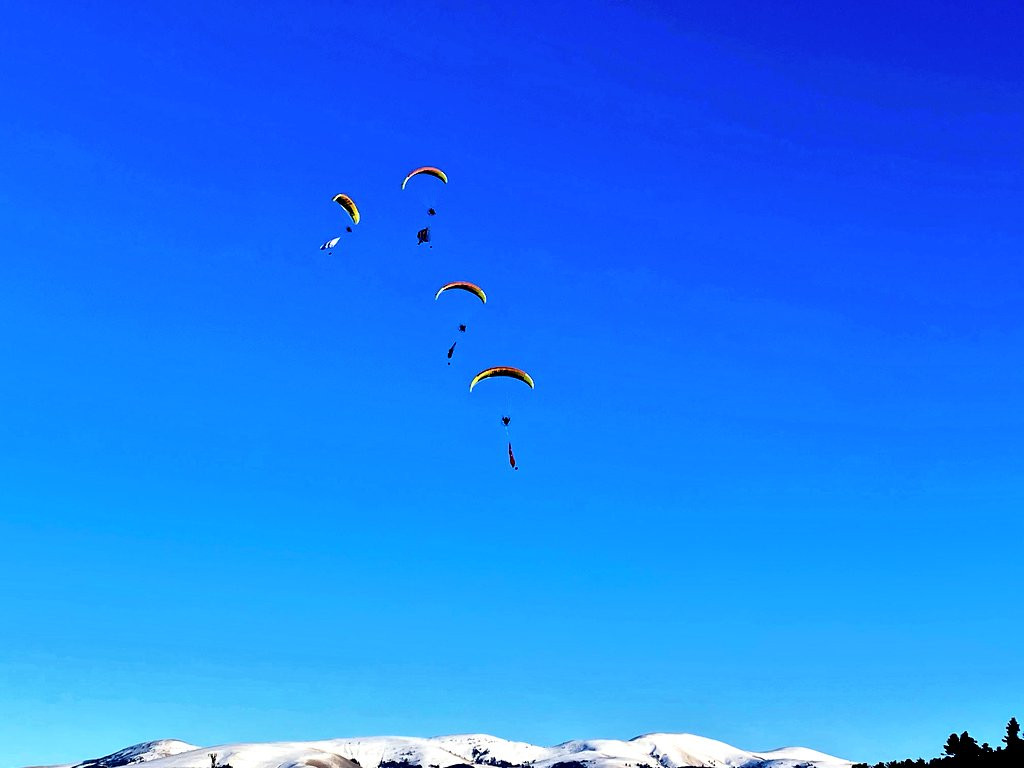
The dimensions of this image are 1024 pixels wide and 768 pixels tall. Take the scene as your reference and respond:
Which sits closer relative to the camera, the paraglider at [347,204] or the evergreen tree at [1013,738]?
the evergreen tree at [1013,738]

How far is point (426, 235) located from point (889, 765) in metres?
47.5

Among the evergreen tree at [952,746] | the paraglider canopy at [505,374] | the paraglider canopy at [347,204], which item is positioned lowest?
the evergreen tree at [952,746]

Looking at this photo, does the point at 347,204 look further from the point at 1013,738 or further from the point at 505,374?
the point at 1013,738

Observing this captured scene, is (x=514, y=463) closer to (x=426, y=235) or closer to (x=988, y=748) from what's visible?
(x=426, y=235)

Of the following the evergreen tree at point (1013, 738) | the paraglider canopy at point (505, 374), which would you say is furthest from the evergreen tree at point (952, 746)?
the paraglider canopy at point (505, 374)

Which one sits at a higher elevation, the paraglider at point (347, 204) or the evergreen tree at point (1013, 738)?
the paraglider at point (347, 204)

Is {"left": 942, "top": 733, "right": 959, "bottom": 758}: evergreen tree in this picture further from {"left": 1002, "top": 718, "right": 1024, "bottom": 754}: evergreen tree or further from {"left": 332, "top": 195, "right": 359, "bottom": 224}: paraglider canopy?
{"left": 332, "top": 195, "right": 359, "bottom": 224}: paraglider canopy

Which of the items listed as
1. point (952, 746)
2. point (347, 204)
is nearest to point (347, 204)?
point (347, 204)

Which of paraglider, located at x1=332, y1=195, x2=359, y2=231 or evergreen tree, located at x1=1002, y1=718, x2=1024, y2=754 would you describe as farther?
paraglider, located at x1=332, y1=195, x2=359, y2=231

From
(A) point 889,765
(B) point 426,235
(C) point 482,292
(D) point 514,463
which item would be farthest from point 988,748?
(B) point 426,235

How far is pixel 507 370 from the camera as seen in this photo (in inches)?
2566

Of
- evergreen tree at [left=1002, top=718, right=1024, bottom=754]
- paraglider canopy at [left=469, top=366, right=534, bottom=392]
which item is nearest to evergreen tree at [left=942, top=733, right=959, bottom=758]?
evergreen tree at [left=1002, top=718, right=1024, bottom=754]

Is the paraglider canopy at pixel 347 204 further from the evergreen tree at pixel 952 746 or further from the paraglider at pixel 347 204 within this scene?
the evergreen tree at pixel 952 746

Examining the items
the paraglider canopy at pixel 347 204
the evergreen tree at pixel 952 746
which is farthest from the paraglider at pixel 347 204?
the evergreen tree at pixel 952 746
